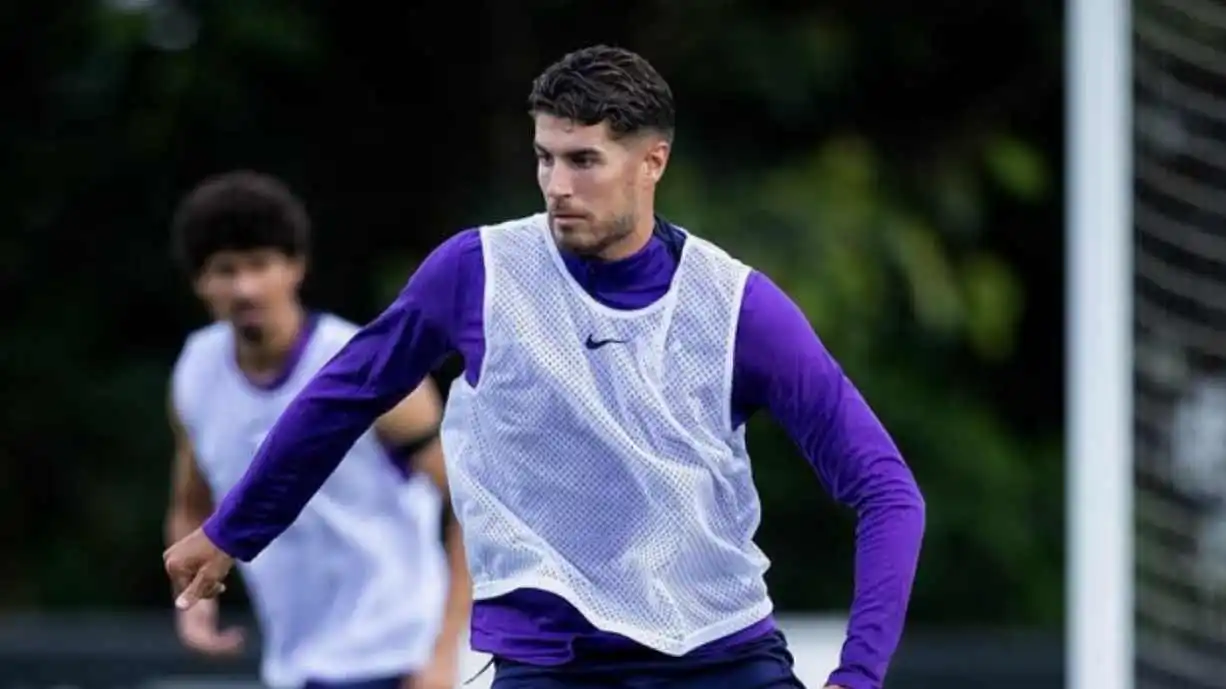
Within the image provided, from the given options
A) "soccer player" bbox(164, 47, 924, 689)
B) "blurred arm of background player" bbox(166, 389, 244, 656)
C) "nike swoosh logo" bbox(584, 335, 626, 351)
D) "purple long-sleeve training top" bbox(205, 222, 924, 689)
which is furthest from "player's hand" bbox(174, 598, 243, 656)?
"nike swoosh logo" bbox(584, 335, 626, 351)

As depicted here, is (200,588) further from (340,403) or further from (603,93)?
(603,93)

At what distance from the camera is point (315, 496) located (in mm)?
6184

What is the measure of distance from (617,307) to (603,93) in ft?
1.05

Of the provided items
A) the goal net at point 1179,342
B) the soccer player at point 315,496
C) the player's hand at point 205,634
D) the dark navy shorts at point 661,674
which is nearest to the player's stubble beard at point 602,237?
the dark navy shorts at point 661,674

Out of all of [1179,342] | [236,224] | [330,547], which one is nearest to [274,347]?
[236,224]

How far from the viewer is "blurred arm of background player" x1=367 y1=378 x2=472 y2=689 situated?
5.95 m

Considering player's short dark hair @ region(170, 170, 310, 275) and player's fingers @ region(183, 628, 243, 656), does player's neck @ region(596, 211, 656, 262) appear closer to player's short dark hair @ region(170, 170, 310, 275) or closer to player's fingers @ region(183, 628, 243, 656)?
player's short dark hair @ region(170, 170, 310, 275)

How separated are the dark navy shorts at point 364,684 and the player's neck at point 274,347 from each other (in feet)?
2.32

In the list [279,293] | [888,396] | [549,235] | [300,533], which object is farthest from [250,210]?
[888,396]

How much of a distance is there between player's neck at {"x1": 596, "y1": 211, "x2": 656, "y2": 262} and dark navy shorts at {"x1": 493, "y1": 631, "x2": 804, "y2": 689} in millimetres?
603

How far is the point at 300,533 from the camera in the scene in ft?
21.0

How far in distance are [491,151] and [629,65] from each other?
9.14 meters

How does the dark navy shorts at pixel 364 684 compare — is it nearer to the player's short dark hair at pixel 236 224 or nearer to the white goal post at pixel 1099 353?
the player's short dark hair at pixel 236 224

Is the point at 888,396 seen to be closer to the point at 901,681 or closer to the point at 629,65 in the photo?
the point at 901,681
